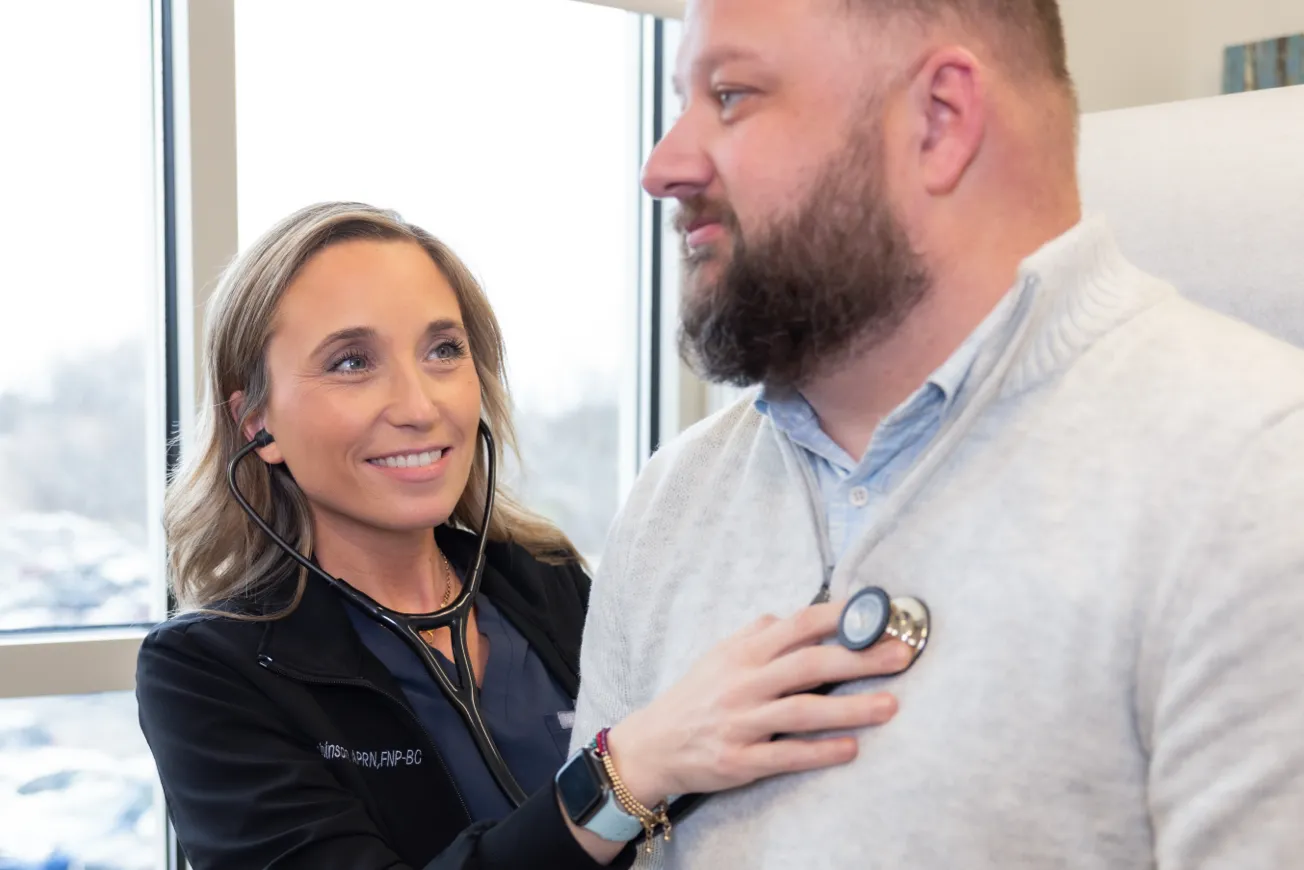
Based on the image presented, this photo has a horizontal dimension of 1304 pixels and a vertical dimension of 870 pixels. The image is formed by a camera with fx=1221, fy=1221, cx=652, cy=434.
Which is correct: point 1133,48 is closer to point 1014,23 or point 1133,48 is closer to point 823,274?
point 1014,23

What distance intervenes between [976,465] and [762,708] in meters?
0.24

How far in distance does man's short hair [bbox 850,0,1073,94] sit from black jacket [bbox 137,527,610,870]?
0.92 metres

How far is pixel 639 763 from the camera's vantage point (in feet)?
3.44

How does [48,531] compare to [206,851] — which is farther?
[48,531]

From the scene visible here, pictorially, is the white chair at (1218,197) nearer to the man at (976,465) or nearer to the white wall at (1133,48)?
the man at (976,465)

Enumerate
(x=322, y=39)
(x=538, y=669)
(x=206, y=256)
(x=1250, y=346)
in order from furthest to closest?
(x=322, y=39), (x=206, y=256), (x=538, y=669), (x=1250, y=346)

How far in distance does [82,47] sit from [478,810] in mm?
1523

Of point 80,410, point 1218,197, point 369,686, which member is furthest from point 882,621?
point 80,410

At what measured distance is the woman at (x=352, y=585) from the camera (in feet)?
4.66

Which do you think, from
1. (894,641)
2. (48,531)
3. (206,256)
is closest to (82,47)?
(206,256)

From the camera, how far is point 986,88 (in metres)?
0.96

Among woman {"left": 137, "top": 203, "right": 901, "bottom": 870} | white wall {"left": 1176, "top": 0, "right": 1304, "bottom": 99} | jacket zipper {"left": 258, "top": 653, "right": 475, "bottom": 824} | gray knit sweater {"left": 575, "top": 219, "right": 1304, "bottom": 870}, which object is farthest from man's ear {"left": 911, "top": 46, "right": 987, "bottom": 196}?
white wall {"left": 1176, "top": 0, "right": 1304, "bottom": 99}

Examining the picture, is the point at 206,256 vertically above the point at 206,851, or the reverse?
the point at 206,256

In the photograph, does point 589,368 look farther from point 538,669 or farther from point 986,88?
point 986,88
